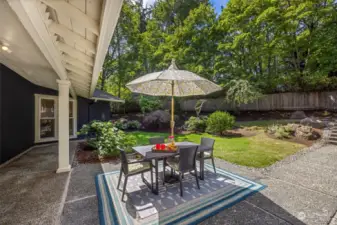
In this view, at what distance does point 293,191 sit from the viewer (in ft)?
9.95

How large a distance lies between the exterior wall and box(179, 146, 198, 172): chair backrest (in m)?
4.88

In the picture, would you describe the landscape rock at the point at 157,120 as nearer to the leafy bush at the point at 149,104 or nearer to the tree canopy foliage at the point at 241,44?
the leafy bush at the point at 149,104

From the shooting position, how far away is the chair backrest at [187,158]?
2947 millimetres

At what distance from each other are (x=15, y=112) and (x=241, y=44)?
13714 mm

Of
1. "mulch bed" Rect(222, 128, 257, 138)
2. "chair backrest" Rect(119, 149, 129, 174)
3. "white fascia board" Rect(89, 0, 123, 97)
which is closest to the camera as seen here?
"white fascia board" Rect(89, 0, 123, 97)

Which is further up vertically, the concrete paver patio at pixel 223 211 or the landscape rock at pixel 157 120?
the landscape rock at pixel 157 120

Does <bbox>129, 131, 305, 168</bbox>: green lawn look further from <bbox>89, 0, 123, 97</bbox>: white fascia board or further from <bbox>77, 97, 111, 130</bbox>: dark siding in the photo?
<bbox>77, 97, 111, 130</bbox>: dark siding

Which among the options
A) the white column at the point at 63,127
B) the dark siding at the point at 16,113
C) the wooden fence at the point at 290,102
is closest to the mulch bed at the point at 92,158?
the white column at the point at 63,127

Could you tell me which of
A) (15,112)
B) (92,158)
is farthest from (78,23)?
(15,112)

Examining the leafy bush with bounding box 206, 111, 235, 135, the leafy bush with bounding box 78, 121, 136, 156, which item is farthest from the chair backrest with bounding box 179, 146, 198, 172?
the leafy bush with bounding box 206, 111, 235, 135

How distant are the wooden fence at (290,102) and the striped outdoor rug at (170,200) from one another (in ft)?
37.2

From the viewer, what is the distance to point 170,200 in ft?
9.13

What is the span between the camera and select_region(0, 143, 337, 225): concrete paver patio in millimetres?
2318

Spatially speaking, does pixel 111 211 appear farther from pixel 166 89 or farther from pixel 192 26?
pixel 192 26
